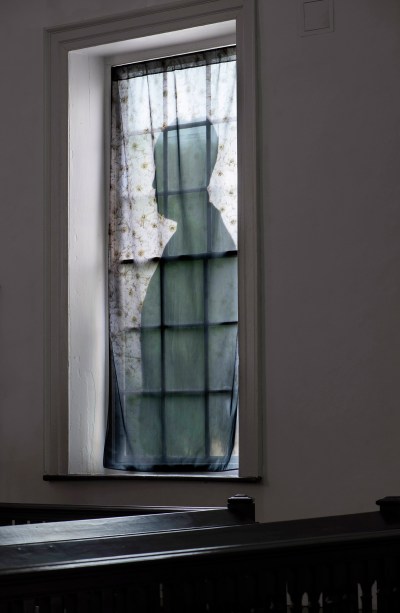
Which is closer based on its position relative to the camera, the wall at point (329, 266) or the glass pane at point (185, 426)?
the wall at point (329, 266)

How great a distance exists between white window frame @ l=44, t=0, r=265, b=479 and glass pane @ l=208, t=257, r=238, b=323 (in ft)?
2.85

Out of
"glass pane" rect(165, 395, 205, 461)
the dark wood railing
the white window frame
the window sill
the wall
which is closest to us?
the dark wood railing

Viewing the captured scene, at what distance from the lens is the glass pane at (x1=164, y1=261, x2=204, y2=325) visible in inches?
264

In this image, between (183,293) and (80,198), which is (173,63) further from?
(183,293)

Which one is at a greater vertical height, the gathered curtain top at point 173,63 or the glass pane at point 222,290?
the gathered curtain top at point 173,63

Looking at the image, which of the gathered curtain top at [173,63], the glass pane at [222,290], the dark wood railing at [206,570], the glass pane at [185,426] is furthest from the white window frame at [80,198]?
the dark wood railing at [206,570]

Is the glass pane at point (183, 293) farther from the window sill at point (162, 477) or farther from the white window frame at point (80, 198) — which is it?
the window sill at point (162, 477)

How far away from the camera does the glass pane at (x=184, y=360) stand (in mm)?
6645

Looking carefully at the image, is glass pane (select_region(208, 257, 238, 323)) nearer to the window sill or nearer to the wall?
the wall

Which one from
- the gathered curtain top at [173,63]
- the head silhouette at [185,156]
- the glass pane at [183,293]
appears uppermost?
the gathered curtain top at [173,63]


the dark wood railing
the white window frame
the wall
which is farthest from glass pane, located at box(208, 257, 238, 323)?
the dark wood railing

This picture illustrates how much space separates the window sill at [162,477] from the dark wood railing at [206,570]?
149 inches

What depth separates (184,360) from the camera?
22.0 ft

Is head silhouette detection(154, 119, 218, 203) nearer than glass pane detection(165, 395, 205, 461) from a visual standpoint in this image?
No
